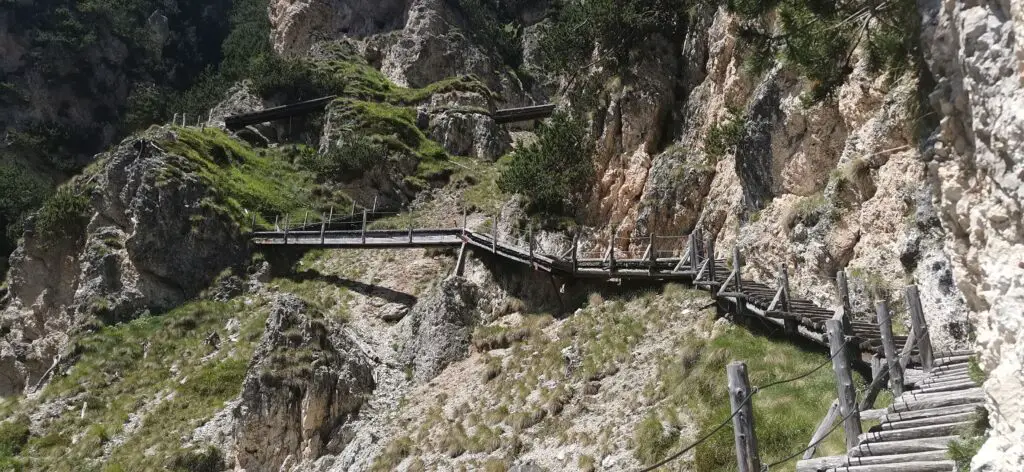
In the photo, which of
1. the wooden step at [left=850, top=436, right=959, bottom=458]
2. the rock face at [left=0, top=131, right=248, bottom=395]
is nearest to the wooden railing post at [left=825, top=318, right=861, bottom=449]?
the wooden step at [left=850, top=436, right=959, bottom=458]

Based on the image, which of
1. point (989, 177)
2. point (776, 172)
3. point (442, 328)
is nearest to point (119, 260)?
point (442, 328)

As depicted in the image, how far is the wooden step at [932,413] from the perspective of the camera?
7.11 metres

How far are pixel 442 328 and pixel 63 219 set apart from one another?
21.8m

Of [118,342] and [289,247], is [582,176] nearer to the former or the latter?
[289,247]

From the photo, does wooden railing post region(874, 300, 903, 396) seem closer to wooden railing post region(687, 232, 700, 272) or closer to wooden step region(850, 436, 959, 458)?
wooden step region(850, 436, 959, 458)

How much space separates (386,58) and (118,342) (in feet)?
122

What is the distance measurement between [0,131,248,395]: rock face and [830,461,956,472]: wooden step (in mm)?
28422

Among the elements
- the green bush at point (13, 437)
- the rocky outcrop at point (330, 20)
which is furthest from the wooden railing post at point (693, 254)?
the rocky outcrop at point (330, 20)

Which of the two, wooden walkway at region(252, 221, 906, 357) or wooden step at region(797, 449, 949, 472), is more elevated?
wooden walkway at region(252, 221, 906, 357)

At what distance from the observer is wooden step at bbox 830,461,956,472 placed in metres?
6.13

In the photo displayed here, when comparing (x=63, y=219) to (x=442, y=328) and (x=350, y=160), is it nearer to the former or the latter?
(x=350, y=160)

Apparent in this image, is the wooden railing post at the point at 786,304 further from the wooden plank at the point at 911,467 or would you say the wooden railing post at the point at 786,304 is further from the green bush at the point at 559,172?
the green bush at the point at 559,172

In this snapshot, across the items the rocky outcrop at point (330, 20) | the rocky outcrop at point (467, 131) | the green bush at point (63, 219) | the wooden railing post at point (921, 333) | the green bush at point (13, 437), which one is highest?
the rocky outcrop at point (330, 20)

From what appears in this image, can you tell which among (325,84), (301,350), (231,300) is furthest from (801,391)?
(325,84)
